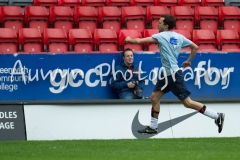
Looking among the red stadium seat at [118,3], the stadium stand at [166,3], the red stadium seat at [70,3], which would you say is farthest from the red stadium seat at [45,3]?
the stadium stand at [166,3]

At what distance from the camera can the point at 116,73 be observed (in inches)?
472

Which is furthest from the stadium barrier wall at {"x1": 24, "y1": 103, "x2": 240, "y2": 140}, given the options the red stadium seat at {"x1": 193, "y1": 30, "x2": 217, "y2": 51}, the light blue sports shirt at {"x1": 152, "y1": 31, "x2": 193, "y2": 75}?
the red stadium seat at {"x1": 193, "y1": 30, "x2": 217, "y2": 51}

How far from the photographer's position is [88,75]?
12039 millimetres

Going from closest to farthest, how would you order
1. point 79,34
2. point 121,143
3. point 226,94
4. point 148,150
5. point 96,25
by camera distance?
point 148,150
point 121,143
point 226,94
point 79,34
point 96,25

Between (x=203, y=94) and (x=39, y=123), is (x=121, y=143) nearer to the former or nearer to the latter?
(x=39, y=123)

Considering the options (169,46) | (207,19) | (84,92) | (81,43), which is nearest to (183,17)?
(207,19)

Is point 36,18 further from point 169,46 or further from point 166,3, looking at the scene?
point 169,46

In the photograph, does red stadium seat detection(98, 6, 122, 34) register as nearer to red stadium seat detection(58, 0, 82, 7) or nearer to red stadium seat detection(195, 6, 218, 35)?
red stadium seat detection(58, 0, 82, 7)

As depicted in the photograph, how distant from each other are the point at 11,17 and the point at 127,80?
4531 millimetres

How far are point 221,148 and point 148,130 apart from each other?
1.49m

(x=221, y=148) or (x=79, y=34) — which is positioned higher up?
(x=79, y=34)

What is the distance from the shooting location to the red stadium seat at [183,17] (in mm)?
16156

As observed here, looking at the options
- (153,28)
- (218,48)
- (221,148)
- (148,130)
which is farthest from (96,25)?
(221,148)

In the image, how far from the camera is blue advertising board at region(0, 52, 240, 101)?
1181 cm
